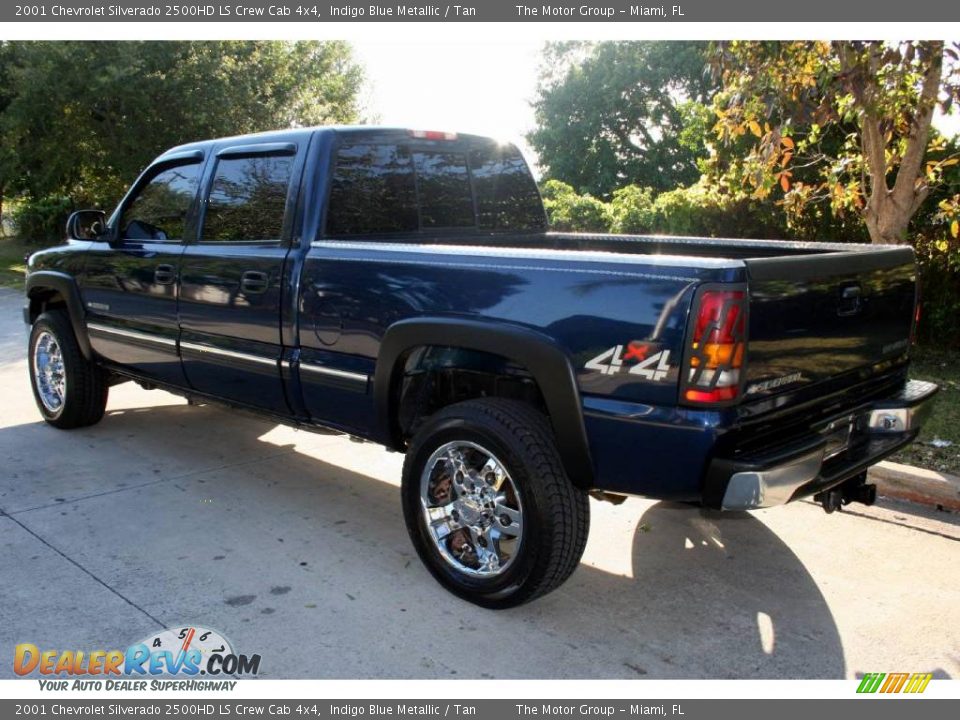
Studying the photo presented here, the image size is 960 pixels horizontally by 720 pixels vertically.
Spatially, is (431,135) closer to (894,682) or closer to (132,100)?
(894,682)

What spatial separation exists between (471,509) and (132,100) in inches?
656

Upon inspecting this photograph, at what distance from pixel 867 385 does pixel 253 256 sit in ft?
9.86

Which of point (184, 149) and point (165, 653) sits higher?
point (184, 149)

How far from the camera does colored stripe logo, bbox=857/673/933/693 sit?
294 cm

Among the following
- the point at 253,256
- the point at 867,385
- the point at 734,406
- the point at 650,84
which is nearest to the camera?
the point at 734,406

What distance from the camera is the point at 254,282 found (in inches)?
166

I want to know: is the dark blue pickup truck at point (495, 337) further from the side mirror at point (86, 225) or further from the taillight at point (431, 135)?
the side mirror at point (86, 225)

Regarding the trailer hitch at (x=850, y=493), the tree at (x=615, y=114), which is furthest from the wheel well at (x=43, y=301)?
the tree at (x=615, y=114)

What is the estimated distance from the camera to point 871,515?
4.52m

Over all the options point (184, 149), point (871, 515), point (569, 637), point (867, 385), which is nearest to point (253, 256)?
point (184, 149)

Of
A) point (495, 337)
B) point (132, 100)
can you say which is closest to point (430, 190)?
point (495, 337)

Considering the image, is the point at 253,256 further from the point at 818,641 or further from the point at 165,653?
the point at 818,641

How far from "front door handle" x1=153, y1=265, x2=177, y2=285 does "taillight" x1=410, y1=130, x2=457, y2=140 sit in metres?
1.62

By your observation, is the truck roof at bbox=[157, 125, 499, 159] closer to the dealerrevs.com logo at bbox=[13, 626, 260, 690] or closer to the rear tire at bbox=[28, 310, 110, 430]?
the rear tire at bbox=[28, 310, 110, 430]
